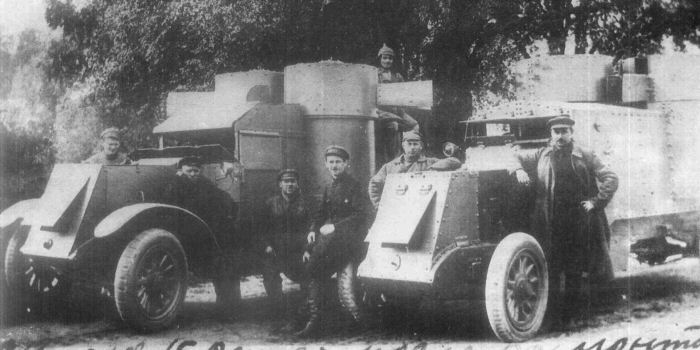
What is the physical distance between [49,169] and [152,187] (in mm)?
1517

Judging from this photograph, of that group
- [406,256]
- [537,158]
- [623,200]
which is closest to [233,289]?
[406,256]

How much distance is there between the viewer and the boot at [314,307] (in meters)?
5.21

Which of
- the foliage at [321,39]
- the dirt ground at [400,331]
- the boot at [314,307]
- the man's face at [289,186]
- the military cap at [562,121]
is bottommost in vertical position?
the dirt ground at [400,331]

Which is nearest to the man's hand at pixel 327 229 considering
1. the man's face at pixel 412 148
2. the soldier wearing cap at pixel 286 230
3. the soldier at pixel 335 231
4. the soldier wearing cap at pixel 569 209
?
the soldier at pixel 335 231

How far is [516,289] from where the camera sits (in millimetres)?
4816

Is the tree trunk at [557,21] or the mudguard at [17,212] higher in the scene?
the tree trunk at [557,21]

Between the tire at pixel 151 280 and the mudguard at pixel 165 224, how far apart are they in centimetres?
14

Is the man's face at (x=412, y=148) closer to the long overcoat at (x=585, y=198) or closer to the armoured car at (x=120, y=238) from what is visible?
the long overcoat at (x=585, y=198)

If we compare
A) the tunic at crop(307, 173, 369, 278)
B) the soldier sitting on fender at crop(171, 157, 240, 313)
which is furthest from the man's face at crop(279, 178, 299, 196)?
the soldier sitting on fender at crop(171, 157, 240, 313)

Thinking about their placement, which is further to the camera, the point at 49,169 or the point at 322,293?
the point at 49,169

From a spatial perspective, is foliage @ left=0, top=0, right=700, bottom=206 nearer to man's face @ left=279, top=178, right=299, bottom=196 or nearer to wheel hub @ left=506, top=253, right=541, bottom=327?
man's face @ left=279, top=178, right=299, bottom=196

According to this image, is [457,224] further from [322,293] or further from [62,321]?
[62,321]

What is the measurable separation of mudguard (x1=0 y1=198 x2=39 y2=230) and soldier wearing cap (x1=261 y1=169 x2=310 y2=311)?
1994 mm

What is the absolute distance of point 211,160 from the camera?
613 centimetres
